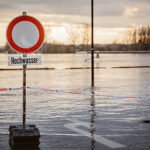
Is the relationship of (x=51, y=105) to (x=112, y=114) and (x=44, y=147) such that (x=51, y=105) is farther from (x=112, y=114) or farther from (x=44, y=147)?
(x=44, y=147)

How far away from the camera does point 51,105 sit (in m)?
11.9

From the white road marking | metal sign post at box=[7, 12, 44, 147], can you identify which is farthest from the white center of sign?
the white road marking

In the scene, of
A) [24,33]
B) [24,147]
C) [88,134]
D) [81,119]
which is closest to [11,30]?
[24,33]

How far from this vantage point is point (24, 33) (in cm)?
733

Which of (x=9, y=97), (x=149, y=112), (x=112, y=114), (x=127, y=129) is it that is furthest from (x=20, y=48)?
(x=9, y=97)

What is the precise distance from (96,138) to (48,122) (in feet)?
→ 6.24

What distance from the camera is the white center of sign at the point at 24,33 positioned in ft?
24.0

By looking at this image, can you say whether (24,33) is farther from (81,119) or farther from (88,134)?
(81,119)

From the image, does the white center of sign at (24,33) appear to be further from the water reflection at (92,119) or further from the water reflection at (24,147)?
the water reflection at (92,119)

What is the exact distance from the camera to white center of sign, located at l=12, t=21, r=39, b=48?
733 cm

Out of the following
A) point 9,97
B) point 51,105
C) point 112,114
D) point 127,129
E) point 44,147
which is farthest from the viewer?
point 9,97

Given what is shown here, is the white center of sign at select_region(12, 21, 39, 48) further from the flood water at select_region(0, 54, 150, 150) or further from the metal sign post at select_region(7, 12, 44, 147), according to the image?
the flood water at select_region(0, 54, 150, 150)

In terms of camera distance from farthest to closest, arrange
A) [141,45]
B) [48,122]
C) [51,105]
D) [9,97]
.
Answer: [141,45], [9,97], [51,105], [48,122]

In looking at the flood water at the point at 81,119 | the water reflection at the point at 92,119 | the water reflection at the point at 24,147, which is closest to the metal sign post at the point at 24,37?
the water reflection at the point at 24,147
